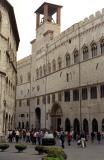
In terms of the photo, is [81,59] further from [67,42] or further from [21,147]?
[21,147]

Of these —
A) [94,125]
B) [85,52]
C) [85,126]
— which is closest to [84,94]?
[85,126]

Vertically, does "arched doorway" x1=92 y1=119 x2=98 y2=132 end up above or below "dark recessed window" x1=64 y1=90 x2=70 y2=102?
below

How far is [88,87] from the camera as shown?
40.6 m

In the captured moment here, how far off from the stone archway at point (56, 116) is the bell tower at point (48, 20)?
13.6 m

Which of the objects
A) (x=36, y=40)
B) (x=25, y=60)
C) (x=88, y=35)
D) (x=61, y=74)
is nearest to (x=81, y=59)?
(x=88, y=35)

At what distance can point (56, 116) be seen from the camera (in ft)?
161

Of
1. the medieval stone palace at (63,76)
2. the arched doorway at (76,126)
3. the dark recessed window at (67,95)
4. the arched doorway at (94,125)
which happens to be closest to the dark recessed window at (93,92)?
the medieval stone palace at (63,76)

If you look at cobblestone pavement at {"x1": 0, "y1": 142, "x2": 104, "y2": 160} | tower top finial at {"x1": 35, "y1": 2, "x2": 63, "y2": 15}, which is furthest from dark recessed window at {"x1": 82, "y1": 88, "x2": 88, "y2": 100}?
tower top finial at {"x1": 35, "y1": 2, "x2": 63, "y2": 15}

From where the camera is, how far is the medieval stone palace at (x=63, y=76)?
39.7 m

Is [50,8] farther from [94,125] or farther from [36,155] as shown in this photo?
[36,155]

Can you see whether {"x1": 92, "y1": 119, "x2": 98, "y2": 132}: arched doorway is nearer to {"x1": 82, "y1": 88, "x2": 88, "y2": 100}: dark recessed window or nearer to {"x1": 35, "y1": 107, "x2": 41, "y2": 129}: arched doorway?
{"x1": 82, "y1": 88, "x2": 88, "y2": 100}: dark recessed window

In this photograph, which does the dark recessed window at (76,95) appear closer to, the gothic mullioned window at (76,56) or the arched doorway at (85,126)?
the arched doorway at (85,126)

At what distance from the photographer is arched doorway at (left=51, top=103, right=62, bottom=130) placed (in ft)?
158

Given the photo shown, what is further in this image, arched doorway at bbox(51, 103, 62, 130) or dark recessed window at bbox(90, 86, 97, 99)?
arched doorway at bbox(51, 103, 62, 130)
